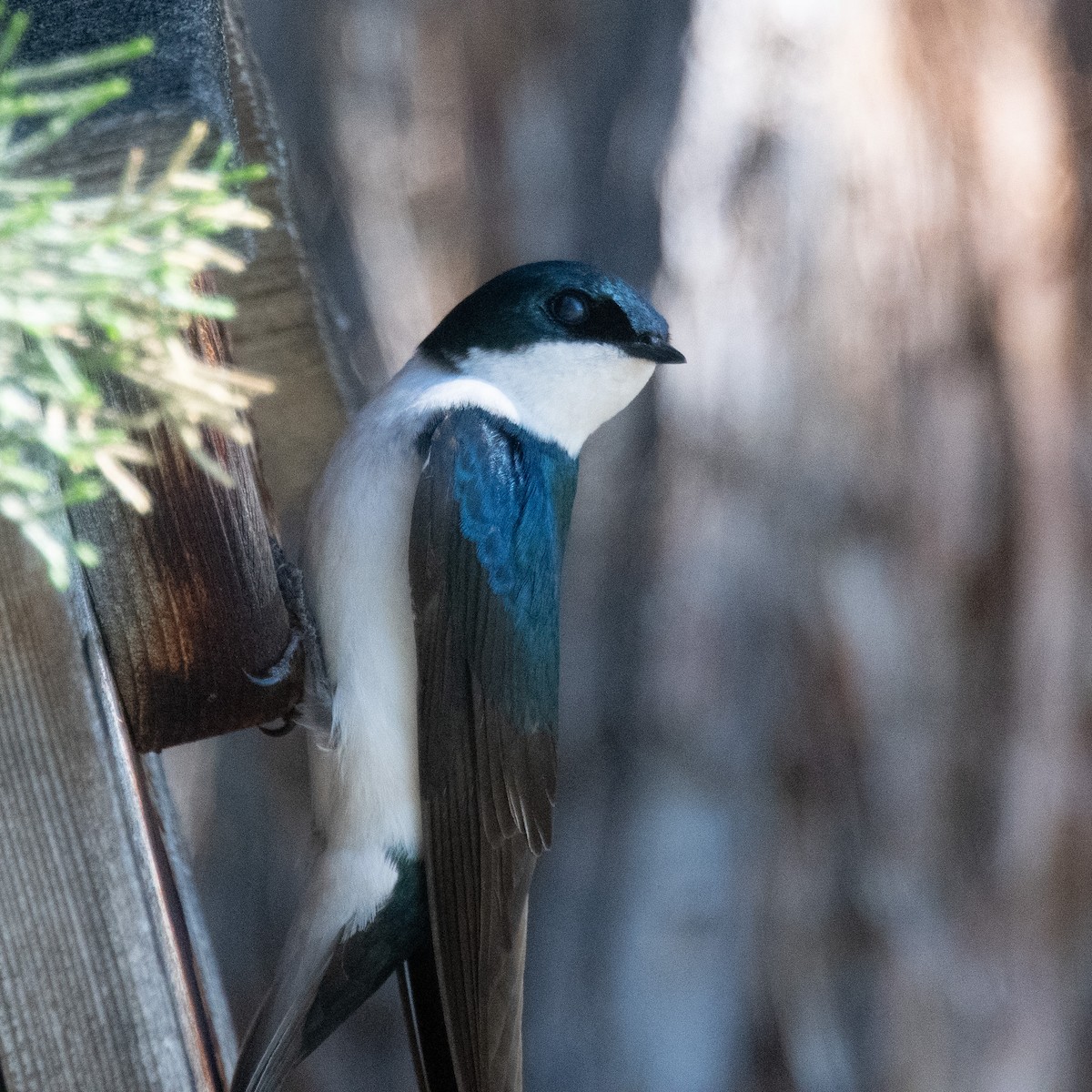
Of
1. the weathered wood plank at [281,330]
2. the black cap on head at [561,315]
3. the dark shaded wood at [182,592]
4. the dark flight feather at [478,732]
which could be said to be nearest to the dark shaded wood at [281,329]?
the weathered wood plank at [281,330]

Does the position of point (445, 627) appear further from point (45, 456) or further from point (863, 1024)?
point (863, 1024)

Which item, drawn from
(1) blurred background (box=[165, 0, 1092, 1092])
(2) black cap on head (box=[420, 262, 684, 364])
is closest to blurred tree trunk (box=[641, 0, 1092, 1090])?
(1) blurred background (box=[165, 0, 1092, 1092])

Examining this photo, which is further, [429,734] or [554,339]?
[554,339]

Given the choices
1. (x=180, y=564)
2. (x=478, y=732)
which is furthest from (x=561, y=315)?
(x=180, y=564)

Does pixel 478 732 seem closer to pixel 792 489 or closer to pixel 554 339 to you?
pixel 554 339

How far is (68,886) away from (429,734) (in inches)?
15.3

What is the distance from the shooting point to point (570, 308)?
1523 millimetres

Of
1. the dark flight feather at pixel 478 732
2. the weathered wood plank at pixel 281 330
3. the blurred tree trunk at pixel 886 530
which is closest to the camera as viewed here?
the dark flight feather at pixel 478 732

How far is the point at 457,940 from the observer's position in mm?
1237

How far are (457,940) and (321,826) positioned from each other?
0.22m

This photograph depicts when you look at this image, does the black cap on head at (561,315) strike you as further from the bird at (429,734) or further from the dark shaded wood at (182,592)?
the dark shaded wood at (182,592)

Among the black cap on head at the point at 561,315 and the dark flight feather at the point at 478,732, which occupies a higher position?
the black cap on head at the point at 561,315

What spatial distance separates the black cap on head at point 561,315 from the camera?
59.4 inches

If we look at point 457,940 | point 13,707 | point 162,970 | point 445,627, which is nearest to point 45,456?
point 13,707
